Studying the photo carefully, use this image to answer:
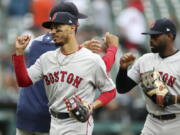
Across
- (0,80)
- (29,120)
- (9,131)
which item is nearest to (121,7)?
(0,80)

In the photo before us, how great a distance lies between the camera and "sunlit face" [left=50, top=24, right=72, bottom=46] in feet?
23.0

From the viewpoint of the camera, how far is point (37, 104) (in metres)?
7.91

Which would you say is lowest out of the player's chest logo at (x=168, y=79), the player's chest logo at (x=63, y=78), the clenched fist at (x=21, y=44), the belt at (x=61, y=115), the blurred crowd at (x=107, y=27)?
the blurred crowd at (x=107, y=27)

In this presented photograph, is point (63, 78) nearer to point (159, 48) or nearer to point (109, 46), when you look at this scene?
point (109, 46)

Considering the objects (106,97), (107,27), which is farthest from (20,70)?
(107,27)

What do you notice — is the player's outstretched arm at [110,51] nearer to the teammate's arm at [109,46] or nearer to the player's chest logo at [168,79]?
the teammate's arm at [109,46]

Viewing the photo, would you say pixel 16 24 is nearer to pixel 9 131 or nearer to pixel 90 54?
pixel 9 131

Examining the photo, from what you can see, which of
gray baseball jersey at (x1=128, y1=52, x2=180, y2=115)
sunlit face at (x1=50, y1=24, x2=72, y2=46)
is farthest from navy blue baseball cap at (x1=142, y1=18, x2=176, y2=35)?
sunlit face at (x1=50, y1=24, x2=72, y2=46)

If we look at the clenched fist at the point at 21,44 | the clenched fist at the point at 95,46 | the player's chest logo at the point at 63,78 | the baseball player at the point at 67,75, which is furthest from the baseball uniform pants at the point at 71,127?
the clenched fist at the point at 95,46

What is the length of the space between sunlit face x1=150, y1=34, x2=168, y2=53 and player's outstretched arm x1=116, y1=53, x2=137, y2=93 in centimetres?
30

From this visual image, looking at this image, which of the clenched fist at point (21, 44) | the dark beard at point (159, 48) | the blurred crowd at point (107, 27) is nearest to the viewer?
the clenched fist at point (21, 44)

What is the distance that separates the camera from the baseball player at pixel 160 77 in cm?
762

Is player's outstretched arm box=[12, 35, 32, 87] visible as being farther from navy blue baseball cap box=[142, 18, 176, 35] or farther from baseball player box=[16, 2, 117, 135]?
navy blue baseball cap box=[142, 18, 176, 35]

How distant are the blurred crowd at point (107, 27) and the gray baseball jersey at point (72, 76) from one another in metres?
4.86
